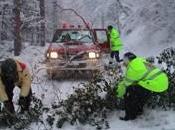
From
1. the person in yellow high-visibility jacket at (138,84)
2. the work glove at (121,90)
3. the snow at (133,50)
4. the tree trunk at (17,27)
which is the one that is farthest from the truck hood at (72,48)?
the tree trunk at (17,27)

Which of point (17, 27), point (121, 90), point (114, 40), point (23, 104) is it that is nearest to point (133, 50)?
point (17, 27)

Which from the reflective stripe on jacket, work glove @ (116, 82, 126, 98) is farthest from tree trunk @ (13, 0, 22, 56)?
the reflective stripe on jacket

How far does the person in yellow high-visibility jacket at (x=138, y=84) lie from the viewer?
9.41 metres

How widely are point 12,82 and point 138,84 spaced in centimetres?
262

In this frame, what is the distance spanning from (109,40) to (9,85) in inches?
360

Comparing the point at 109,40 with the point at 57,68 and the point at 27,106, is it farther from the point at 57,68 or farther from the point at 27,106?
the point at 27,106

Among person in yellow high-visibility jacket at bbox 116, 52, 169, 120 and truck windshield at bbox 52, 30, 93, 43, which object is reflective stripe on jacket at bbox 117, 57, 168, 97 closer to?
person in yellow high-visibility jacket at bbox 116, 52, 169, 120

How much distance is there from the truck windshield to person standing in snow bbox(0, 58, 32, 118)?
18.3 feet

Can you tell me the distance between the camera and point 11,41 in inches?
1374

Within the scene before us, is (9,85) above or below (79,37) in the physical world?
below

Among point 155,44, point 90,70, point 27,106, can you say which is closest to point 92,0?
point 155,44

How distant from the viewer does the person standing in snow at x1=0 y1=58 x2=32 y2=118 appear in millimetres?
9406

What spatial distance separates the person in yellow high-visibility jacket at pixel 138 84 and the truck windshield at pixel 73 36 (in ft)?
19.1

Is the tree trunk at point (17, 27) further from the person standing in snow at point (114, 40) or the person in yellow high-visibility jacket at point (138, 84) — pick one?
the person in yellow high-visibility jacket at point (138, 84)
